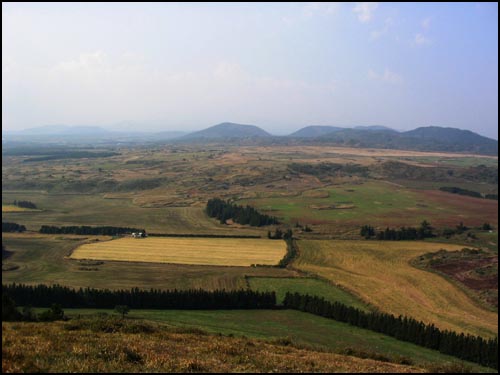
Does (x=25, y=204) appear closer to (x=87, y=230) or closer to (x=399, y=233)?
(x=87, y=230)

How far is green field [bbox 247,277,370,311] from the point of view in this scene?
142 ft

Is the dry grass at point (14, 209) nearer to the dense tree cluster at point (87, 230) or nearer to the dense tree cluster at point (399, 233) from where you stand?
the dense tree cluster at point (87, 230)

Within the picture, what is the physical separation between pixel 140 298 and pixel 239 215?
44935 millimetres

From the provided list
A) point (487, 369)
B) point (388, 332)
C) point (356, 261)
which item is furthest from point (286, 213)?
point (487, 369)

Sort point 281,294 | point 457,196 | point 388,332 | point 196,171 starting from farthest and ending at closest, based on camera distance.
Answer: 1. point 196,171
2. point 457,196
3. point 281,294
4. point 388,332

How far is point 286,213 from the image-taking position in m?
89.4

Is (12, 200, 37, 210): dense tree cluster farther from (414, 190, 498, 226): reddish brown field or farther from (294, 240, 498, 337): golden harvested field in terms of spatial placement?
(414, 190, 498, 226): reddish brown field

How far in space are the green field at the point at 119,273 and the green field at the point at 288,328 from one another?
289 inches

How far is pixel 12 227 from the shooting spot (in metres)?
72.9

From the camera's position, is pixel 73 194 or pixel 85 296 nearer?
pixel 85 296

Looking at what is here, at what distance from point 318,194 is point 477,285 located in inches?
2591

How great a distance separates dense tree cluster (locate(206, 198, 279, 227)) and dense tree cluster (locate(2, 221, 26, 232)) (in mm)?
34562

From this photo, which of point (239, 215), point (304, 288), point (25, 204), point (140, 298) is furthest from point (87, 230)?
point (304, 288)

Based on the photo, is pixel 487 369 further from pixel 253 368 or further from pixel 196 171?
pixel 196 171
